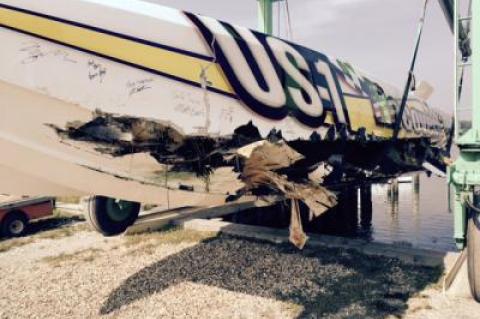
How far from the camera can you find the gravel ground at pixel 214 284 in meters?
6.12

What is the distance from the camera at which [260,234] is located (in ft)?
34.9

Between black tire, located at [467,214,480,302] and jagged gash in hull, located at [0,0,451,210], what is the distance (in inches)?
101

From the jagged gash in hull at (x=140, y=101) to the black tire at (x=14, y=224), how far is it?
8598 mm

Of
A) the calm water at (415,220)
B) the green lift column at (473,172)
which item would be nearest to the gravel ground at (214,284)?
the green lift column at (473,172)

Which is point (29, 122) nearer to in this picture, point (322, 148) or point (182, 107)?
point (182, 107)

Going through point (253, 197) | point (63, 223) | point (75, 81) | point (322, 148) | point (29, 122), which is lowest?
point (63, 223)

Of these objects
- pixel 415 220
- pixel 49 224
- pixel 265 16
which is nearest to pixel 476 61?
pixel 265 16

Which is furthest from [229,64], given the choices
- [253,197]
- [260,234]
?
[260,234]

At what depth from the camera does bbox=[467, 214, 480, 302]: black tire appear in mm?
5730

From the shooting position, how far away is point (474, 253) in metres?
5.76

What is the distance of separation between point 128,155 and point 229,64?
158cm

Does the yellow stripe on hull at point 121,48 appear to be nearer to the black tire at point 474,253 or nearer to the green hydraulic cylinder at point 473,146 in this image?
the green hydraulic cylinder at point 473,146

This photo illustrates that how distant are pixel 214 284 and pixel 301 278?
1.72 meters

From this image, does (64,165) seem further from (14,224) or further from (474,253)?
(14,224)
